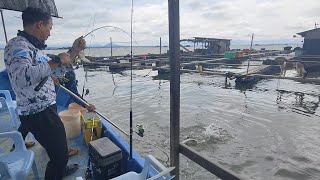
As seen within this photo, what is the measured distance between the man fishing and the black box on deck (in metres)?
0.45

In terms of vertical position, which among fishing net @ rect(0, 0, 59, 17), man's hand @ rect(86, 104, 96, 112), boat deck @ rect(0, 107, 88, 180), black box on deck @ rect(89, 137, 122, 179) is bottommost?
boat deck @ rect(0, 107, 88, 180)

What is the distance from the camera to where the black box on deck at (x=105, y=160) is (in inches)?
129

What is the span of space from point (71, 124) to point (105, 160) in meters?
2.39

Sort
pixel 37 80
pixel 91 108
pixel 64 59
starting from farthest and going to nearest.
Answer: pixel 91 108 → pixel 64 59 → pixel 37 80

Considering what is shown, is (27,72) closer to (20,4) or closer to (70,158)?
(70,158)

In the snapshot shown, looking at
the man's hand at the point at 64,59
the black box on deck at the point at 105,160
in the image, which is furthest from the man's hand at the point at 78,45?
the black box on deck at the point at 105,160

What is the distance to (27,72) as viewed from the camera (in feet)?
8.04

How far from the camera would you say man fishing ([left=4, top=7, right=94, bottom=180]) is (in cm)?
250

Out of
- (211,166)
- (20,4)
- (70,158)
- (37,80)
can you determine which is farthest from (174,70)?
(20,4)

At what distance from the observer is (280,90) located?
18766 mm

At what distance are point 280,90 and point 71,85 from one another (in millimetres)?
16550

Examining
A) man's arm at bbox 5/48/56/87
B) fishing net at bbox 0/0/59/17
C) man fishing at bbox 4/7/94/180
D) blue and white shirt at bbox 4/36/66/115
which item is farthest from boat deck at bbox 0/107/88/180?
fishing net at bbox 0/0/59/17

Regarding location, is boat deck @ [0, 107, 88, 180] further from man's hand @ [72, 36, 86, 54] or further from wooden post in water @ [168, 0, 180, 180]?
man's hand @ [72, 36, 86, 54]

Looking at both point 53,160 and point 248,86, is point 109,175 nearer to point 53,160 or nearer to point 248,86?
point 53,160
